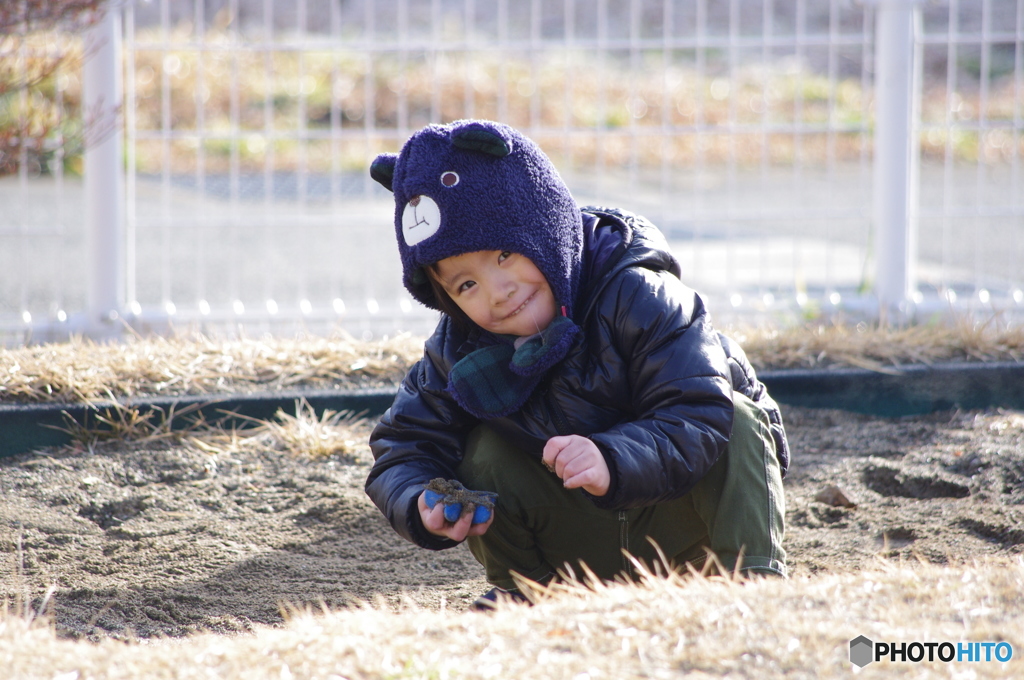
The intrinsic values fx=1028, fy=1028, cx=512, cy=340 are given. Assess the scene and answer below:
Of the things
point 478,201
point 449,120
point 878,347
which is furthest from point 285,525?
point 449,120

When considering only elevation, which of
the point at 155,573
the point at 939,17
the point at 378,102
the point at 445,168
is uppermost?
the point at 939,17

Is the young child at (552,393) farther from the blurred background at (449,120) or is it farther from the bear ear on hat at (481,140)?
the blurred background at (449,120)

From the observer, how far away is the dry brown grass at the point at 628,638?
1348 mm

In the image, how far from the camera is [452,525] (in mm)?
1820

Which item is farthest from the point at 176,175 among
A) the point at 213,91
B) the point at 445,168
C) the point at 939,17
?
the point at 939,17

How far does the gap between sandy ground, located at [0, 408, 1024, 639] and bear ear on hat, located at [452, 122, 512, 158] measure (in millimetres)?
974

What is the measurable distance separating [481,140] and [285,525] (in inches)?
48.5

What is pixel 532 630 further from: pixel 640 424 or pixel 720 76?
pixel 720 76

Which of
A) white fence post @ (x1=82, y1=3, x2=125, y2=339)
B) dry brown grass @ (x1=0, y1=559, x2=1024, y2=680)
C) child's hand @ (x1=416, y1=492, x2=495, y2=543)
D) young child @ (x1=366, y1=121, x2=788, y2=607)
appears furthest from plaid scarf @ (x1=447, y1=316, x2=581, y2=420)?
Result: white fence post @ (x1=82, y1=3, x2=125, y2=339)

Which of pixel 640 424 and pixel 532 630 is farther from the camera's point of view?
pixel 640 424

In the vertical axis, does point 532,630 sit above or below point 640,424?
below

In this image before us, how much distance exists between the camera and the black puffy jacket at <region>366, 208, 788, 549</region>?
1.79 metres

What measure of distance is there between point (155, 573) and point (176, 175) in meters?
9.09

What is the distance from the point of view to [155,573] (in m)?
2.33
